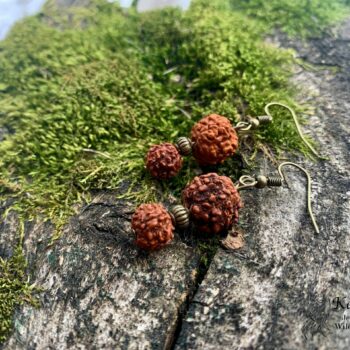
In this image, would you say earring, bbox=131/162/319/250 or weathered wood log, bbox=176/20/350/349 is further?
earring, bbox=131/162/319/250

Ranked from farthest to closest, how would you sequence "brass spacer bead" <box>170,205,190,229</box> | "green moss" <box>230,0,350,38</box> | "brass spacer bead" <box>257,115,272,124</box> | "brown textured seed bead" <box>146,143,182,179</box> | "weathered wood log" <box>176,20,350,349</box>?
"green moss" <box>230,0,350,38</box>, "brass spacer bead" <box>257,115,272,124</box>, "brown textured seed bead" <box>146,143,182,179</box>, "brass spacer bead" <box>170,205,190,229</box>, "weathered wood log" <box>176,20,350,349</box>

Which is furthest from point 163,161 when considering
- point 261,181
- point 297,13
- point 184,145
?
point 297,13

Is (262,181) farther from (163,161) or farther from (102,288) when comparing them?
(102,288)

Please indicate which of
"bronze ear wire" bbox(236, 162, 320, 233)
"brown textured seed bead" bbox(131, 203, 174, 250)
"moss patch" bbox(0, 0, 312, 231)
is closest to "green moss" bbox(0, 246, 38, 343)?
"moss patch" bbox(0, 0, 312, 231)

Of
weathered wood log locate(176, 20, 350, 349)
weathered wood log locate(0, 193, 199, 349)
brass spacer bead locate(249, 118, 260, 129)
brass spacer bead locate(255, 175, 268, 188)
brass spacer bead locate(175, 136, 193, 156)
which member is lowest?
weathered wood log locate(0, 193, 199, 349)

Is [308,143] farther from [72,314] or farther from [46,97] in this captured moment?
[46,97]

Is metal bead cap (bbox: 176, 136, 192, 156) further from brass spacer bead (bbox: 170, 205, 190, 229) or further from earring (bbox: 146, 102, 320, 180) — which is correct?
brass spacer bead (bbox: 170, 205, 190, 229)

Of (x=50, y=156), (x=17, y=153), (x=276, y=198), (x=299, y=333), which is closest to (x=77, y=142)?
(x=50, y=156)
